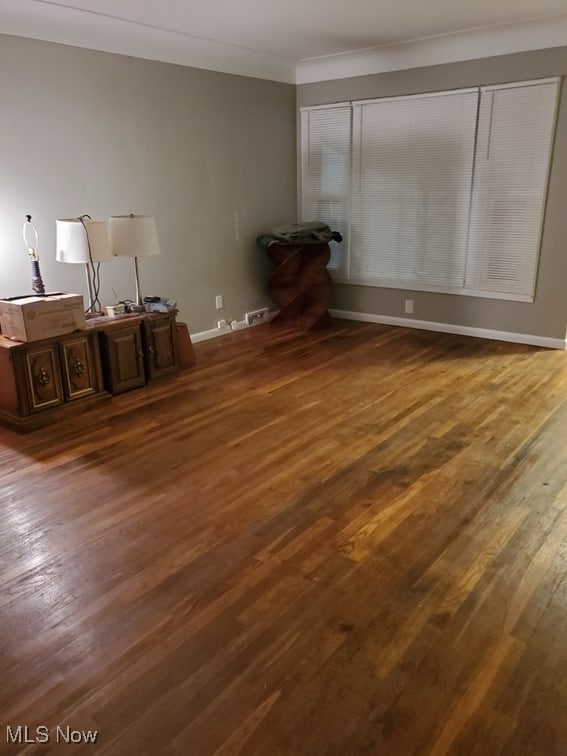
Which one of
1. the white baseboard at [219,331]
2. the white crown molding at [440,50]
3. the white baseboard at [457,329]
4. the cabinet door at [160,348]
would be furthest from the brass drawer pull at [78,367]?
the white crown molding at [440,50]

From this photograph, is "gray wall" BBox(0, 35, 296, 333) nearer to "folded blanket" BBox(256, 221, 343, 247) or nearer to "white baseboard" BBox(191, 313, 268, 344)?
"white baseboard" BBox(191, 313, 268, 344)

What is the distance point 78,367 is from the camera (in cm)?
379

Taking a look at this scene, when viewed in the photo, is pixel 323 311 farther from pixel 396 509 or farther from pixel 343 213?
pixel 396 509

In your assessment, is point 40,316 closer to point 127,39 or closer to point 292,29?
point 127,39

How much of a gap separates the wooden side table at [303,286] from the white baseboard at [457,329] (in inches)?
16.0

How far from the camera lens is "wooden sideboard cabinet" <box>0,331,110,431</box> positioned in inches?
137

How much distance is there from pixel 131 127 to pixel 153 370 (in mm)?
1922

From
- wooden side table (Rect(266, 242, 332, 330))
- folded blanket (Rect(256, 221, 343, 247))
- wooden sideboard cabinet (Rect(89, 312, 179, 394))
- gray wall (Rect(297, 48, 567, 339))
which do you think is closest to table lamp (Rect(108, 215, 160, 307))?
wooden sideboard cabinet (Rect(89, 312, 179, 394))

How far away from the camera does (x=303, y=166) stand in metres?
6.15

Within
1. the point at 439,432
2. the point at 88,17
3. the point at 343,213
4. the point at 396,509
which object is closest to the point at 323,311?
the point at 343,213

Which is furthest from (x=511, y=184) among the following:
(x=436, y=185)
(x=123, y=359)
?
(x=123, y=359)

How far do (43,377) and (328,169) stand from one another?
375cm

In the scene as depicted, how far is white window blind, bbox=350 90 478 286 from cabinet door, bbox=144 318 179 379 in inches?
95.9

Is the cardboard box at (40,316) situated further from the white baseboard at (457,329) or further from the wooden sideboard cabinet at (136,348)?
the white baseboard at (457,329)
